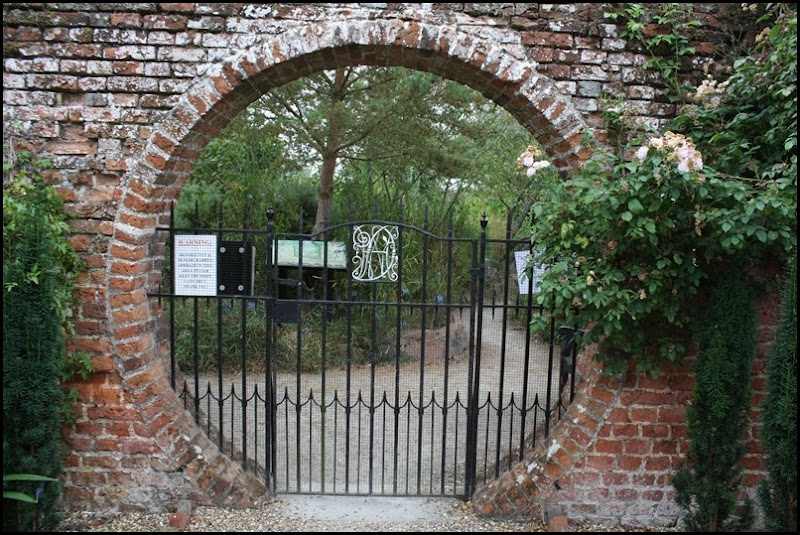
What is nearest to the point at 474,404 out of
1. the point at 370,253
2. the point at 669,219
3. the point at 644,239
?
the point at 370,253

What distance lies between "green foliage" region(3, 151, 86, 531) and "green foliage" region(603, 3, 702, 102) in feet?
11.4

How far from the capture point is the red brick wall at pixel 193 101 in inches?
133

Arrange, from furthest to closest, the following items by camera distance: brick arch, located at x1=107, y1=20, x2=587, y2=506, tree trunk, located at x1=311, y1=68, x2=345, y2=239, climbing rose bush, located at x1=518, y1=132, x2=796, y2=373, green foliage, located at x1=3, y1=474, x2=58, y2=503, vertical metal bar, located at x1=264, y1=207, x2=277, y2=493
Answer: tree trunk, located at x1=311, y1=68, x2=345, y2=239 → vertical metal bar, located at x1=264, y1=207, x2=277, y2=493 → brick arch, located at x1=107, y1=20, x2=587, y2=506 → green foliage, located at x1=3, y1=474, x2=58, y2=503 → climbing rose bush, located at x1=518, y1=132, x2=796, y2=373

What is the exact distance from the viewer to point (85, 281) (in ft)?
11.3

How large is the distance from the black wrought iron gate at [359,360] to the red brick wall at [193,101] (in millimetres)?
338

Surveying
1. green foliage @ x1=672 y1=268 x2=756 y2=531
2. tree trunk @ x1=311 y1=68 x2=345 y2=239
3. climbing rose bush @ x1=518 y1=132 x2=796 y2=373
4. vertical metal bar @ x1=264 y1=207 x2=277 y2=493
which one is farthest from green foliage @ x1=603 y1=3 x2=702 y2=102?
tree trunk @ x1=311 y1=68 x2=345 y2=239

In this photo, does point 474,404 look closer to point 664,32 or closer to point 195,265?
point 195,265

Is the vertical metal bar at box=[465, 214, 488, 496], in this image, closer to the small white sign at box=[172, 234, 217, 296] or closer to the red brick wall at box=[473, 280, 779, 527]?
the red brick wall at box=[473, 280, 779, 527]

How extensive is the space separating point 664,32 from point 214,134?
280 cm

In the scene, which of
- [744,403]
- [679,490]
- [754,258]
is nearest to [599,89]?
[754,258]

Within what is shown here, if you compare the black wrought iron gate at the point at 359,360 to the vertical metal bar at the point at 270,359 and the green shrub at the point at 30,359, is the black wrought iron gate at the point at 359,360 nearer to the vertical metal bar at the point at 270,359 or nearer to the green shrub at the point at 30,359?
the vertical metal bar at the point at 270,359

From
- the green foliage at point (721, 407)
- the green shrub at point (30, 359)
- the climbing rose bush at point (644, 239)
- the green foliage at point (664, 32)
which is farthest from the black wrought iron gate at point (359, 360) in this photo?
the green foliage at point (664, 32)

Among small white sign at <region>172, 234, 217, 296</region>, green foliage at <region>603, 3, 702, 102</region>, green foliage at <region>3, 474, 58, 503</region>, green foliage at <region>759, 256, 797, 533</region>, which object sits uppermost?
green foliage at <region>603, 3, 702, 102</region>

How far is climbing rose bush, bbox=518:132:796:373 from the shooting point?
2869 mm
